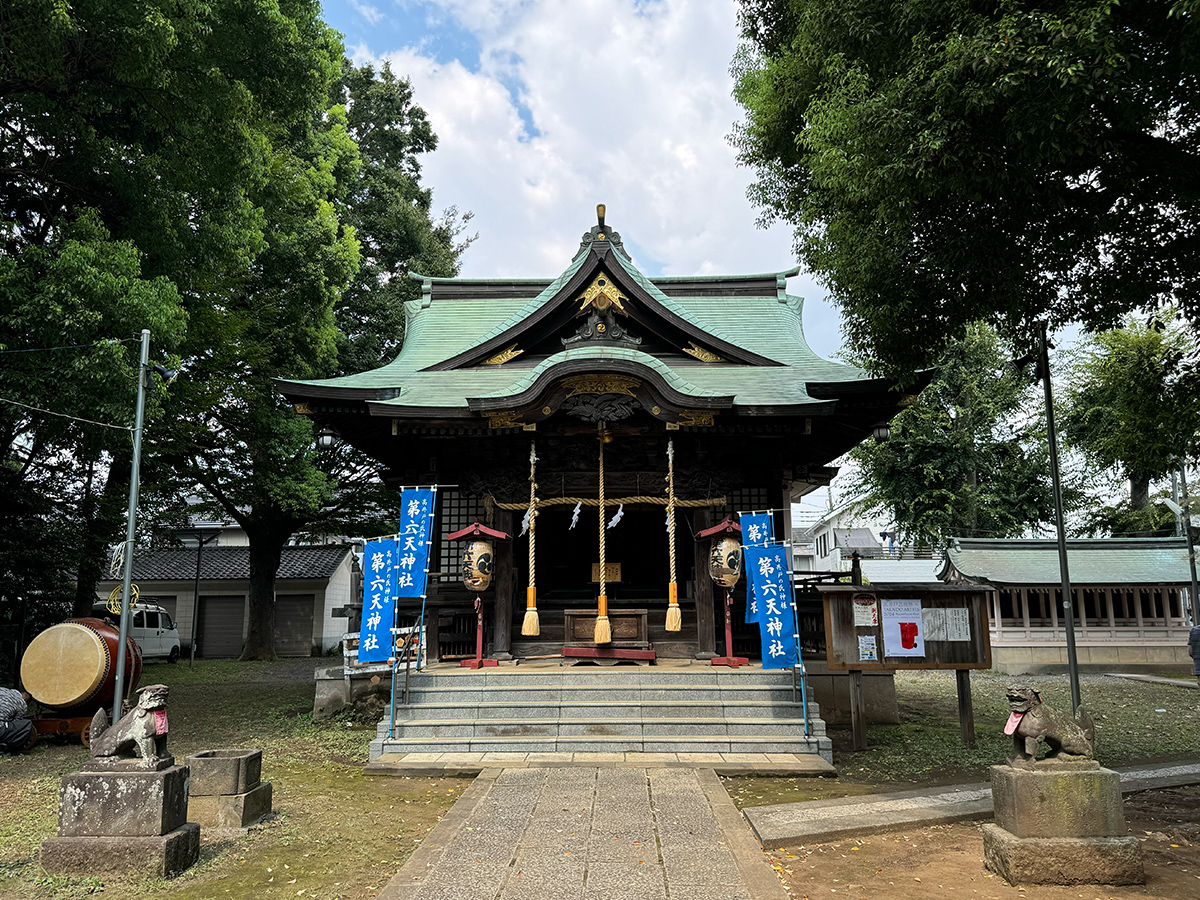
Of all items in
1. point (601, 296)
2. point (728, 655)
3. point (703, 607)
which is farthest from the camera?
point (601, 296)

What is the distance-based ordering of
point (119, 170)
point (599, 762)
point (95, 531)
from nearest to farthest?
point (599, 762) → point (119, 170) → point (95, 531)

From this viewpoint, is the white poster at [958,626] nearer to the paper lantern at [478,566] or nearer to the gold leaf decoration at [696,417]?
the gold leaf decoration at [696,417]

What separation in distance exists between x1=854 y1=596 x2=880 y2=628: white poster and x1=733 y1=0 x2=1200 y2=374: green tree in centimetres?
294

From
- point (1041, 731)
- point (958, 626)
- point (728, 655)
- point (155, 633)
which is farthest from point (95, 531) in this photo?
point (1041, 731)

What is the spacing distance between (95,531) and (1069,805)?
14.9 meters

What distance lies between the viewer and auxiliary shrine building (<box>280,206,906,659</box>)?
11.0 m

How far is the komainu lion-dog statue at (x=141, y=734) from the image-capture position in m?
5.45

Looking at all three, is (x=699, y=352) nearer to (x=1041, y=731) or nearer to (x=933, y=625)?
(x=933, y=625)

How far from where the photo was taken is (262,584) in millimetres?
23219

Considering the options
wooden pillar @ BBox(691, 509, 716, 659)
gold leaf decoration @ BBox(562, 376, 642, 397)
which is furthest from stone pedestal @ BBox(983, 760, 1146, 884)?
gold leaf decoration @ BBox(562, 376, 642, 397)

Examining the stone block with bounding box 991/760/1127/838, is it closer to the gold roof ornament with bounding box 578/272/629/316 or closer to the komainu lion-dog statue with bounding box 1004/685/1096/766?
the komainu lion-dog statue with bounding box 1004/685/1096/766

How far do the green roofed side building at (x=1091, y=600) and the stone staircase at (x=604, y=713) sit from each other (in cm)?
1409

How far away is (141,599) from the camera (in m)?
27.9

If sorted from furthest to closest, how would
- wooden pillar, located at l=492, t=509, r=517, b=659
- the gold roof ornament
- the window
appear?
1. the window
2. the gold roof ornament
3. wooden pillar, located at l=492, t=509, r=517, b=659
